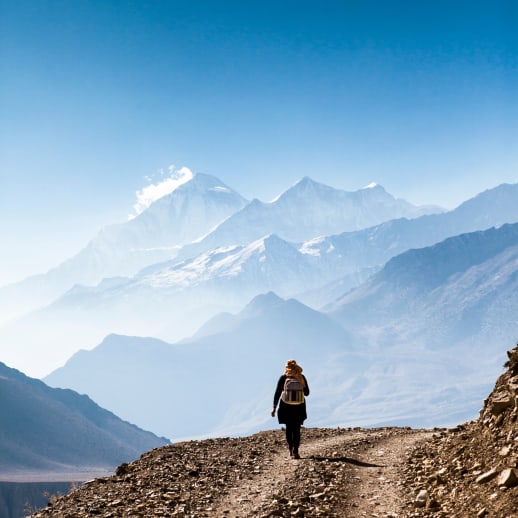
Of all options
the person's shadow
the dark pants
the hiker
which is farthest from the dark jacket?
the person's shadow

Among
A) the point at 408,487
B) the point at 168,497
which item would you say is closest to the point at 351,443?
the point at 408,487

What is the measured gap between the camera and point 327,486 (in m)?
13.8

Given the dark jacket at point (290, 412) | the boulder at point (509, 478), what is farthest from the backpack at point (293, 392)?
the boulder at point (509, 478)

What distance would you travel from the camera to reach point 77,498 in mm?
14320

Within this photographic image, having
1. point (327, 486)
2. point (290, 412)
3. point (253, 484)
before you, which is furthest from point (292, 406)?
point (327, 486)

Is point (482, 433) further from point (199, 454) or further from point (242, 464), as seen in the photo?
point (199, 454)

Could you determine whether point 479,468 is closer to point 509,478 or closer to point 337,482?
point 509,478

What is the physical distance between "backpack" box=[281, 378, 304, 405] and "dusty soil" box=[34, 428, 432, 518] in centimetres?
168

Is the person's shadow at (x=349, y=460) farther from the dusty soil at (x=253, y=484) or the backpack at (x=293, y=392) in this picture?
the backpack at (x=293, y=392)

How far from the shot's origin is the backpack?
59.2ft

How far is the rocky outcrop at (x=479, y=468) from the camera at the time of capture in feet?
34.0

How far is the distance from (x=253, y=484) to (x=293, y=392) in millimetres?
3832

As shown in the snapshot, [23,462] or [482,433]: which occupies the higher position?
[23,462]

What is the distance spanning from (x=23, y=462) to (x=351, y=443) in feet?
673
